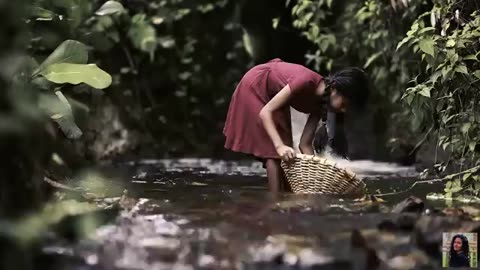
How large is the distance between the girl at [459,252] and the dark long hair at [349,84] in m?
1.34

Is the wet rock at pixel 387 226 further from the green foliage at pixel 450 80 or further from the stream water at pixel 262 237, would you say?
the green foliage at pixel 450 80

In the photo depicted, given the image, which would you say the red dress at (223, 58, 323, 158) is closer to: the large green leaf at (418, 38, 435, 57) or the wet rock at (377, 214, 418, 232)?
the large green leaf at (418, 38, 435, 57)

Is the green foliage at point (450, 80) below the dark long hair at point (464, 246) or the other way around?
the other way around

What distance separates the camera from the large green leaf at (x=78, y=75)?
2.56 meters

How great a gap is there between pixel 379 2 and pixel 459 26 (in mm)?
1617

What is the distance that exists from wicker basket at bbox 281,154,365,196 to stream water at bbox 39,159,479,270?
379 millimetres

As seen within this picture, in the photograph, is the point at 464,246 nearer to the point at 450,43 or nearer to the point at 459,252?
the point at 459,252

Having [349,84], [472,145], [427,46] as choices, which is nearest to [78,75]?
[349,84]

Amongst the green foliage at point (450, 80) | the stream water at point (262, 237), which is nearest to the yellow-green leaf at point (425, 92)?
the green foliage at point (450, 80)

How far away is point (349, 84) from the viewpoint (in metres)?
3.22

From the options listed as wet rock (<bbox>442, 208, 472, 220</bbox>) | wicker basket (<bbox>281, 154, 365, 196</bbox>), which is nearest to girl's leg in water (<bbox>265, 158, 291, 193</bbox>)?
wicker basket (<bbox>281, 154, 365, 196</bbox>)

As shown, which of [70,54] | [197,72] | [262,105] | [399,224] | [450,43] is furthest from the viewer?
[197,72]

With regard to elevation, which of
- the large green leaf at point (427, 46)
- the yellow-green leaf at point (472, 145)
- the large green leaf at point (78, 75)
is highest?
the large green leaf at point (427, 46)

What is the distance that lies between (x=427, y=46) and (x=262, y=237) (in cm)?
158
